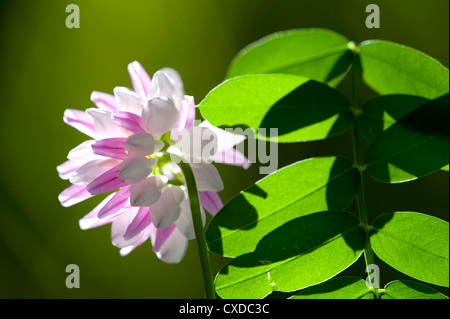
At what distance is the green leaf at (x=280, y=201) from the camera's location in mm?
486

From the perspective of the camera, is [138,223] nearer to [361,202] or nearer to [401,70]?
[361,202]

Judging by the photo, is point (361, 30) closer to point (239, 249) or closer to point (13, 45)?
point (13, 45)

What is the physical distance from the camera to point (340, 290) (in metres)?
0.50

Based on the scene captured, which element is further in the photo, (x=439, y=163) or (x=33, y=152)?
(x=33, y=152)

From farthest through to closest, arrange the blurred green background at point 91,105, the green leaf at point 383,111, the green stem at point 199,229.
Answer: the blurred green background at point 91,105 < the green leaf at point 383,111 < the green stem at point 199,229

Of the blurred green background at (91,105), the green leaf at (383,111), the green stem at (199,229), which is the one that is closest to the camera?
the green stem at (199,229)

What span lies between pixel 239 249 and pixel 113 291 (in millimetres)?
1421

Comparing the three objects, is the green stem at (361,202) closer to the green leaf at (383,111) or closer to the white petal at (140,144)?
the green leaf at (383,111)

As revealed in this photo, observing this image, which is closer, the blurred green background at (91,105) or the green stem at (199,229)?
the green stem at (199,229)

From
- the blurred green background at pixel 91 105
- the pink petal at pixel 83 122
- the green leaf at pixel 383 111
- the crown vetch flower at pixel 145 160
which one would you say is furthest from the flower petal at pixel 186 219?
the blurred green background at pixel 91 105

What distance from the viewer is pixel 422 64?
55 cm

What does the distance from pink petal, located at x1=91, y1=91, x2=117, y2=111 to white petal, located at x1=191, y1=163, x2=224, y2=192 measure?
0.10 meters

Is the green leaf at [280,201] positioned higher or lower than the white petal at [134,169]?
lower

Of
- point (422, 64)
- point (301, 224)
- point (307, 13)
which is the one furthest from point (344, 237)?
point (307, 13)
